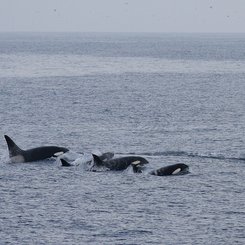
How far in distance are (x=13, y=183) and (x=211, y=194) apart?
6.03 meters

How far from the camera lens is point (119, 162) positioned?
25.7 meters

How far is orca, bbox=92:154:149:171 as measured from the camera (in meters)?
25.4

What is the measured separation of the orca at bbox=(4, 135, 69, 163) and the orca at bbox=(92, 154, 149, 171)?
249 centimetres

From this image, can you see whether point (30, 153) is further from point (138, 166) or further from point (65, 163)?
point (138, 166)

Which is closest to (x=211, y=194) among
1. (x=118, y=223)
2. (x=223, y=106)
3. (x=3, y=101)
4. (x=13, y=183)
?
(x=118, y=223)

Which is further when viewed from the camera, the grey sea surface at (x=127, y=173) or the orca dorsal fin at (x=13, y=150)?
the orca dorsal fin at (x=13, y=150)

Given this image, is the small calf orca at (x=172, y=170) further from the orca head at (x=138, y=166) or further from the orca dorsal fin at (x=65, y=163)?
the orca dorsal fin at (x=65, y=163)

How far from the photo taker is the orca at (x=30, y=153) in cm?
2694

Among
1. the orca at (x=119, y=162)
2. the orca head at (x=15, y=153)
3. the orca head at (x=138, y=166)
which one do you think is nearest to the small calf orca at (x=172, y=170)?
the orca head at (x=138, y=166)

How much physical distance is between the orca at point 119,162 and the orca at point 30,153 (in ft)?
8.19

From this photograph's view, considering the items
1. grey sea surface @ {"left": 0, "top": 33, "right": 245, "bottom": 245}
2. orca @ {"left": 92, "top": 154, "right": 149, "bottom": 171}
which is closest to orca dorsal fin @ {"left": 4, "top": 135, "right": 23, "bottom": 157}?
grey sea surface @ {"left": 0, "top": 33, "right": 245, "bottom": 245}

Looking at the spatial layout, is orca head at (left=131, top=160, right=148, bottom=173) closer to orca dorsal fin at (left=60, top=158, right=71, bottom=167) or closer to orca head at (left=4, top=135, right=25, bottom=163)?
orca dorsal fin at (left=60, top=158, right=71, bottom=167)

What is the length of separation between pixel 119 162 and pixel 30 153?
140 inches

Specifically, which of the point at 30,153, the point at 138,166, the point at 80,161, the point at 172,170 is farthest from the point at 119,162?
the point at 30,153
